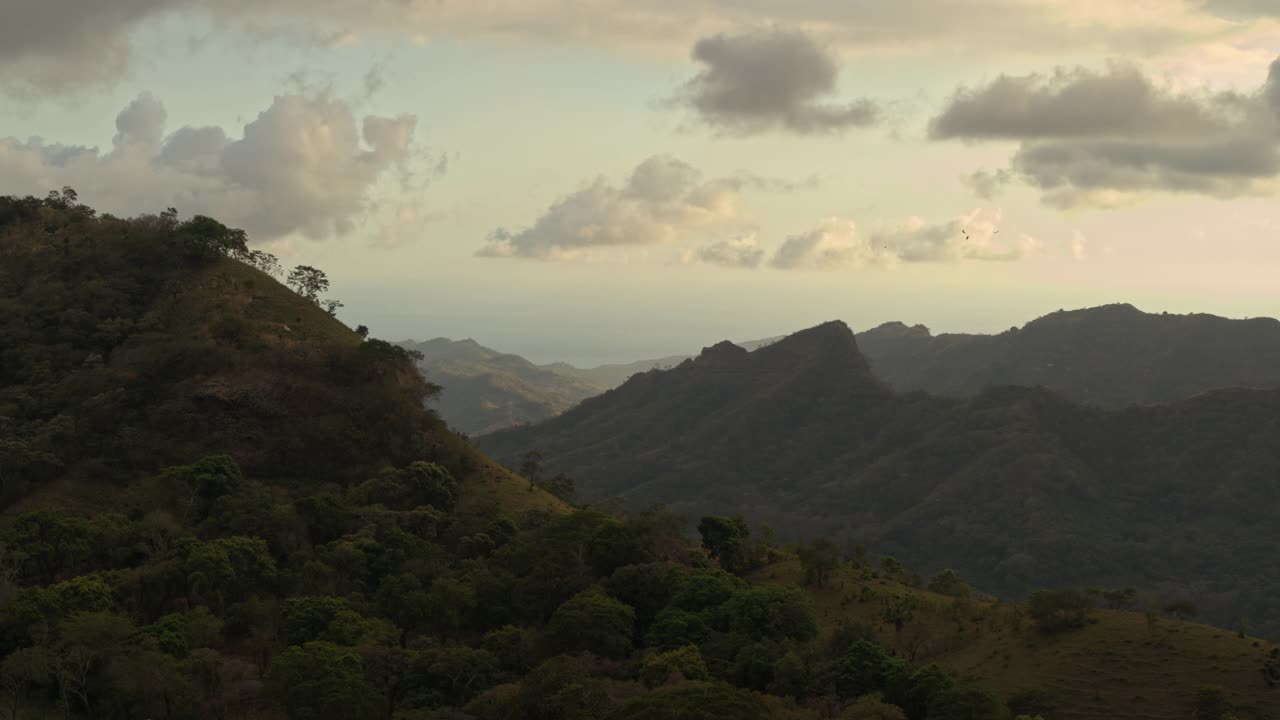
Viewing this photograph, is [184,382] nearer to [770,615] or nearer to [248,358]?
[248,358]

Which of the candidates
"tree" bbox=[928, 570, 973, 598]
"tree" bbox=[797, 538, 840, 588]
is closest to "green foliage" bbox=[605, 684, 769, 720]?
"tree" bbox=[797, 538, 840, 588]

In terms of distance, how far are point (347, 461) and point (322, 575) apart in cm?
2715

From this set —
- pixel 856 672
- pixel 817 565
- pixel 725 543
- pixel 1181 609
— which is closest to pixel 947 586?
pixel 817 565

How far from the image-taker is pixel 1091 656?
262 feet

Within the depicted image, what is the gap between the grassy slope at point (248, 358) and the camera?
9912 cm

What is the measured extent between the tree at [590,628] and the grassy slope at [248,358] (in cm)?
2970

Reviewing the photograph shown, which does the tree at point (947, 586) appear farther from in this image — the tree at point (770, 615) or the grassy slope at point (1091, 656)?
the tree at point (770, 615)

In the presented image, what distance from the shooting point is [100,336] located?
11400cm

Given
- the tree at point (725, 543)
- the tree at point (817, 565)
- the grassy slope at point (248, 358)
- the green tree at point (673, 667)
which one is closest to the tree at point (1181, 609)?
the tree at point (817, 565)

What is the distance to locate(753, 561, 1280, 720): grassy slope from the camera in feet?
240

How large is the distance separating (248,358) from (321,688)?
6109cm

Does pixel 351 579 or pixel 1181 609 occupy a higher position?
pixel 351 579

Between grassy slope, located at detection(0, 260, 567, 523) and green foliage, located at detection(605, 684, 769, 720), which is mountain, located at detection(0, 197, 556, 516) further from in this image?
green foliage, located at detection(605, 684, 769, 720)

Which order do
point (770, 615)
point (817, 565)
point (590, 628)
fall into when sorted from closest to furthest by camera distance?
point (590, 628) < point (770, 615) < point (817, 565)
